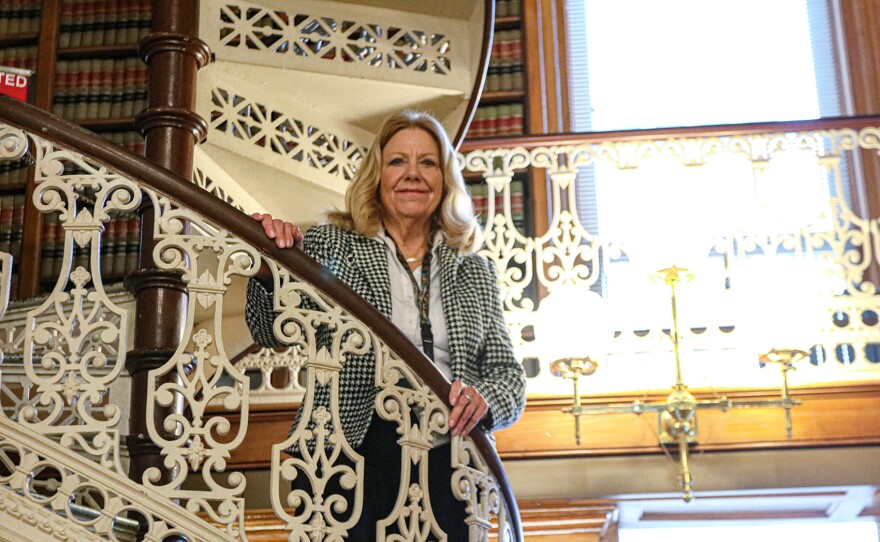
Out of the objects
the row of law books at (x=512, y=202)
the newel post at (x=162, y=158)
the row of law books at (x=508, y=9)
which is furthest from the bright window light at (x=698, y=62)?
the newel post at (x=162, y=158)

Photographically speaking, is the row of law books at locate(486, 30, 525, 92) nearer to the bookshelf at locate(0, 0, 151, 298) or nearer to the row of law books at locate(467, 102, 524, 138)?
Result: the row of law books at locate(467, 102, 524, 138)

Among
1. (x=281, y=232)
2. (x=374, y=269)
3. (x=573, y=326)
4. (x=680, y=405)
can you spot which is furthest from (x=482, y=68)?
(x=281, y=232)

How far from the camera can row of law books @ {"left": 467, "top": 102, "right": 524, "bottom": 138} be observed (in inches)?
244

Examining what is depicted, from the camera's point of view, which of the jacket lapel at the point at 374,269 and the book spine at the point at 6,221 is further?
the book spine at the point at 6,221

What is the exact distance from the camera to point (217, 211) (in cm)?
238

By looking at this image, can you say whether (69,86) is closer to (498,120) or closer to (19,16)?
(19,16)

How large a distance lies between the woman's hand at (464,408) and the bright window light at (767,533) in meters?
3.29

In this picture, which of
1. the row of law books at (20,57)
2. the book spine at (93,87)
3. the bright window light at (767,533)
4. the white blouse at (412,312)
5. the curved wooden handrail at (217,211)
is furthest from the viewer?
the row of law books at (20,57)

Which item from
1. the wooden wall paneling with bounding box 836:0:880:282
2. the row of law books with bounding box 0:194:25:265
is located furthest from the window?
the row of law books with bounding box 0:194:25:265

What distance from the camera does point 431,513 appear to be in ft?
7.95

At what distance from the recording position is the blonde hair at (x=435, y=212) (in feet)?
8.61

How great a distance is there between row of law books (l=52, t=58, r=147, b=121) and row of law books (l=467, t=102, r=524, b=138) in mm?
1748

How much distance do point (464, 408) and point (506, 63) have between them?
416 centimetres

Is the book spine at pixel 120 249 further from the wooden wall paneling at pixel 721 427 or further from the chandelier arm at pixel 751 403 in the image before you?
the chandelier arm at pixel 751 403
